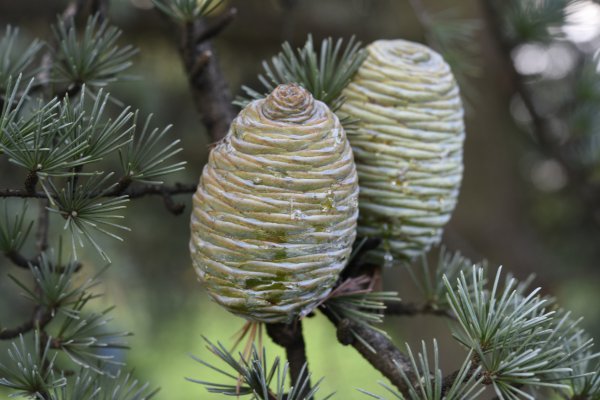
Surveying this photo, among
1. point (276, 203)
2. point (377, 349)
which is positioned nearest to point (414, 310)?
point (377, 349)

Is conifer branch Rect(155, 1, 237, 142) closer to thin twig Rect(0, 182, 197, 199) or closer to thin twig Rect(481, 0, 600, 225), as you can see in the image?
thin twig Rect(0, 182, 197, 199)

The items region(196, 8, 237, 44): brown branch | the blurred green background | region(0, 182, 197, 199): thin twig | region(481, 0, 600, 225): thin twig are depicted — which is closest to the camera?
region(0, 182, 197, 199): thin twig

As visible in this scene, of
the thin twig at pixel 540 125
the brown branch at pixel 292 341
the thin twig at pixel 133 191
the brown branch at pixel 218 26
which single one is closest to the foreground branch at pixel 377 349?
the brown branch at pixel 292 341

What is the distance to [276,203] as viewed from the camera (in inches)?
15.2

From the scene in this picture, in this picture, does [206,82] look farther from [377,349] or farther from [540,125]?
[540,125]

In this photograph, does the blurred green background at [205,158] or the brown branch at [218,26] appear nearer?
the brown branch at [218,26]

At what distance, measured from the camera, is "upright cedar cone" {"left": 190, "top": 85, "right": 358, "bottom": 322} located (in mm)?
387

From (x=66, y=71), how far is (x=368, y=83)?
0.23 metres

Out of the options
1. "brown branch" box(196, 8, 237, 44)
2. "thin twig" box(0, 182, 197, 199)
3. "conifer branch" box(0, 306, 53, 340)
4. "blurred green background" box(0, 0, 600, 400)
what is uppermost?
"brown branch" box(196, 8, 237, 44)

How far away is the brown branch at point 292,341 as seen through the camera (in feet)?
1.50

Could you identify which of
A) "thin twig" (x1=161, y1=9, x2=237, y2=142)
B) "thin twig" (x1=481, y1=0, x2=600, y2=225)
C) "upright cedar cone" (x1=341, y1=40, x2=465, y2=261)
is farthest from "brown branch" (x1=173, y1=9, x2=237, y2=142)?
"thin twig" (x1=481, y1=0, x2=600, y2=225)

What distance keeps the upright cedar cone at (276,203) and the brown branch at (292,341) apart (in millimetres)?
55

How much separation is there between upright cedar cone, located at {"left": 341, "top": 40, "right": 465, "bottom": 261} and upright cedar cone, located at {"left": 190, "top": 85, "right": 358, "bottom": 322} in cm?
7

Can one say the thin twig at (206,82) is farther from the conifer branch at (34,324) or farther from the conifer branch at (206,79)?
the conifer branch at (34,324)
